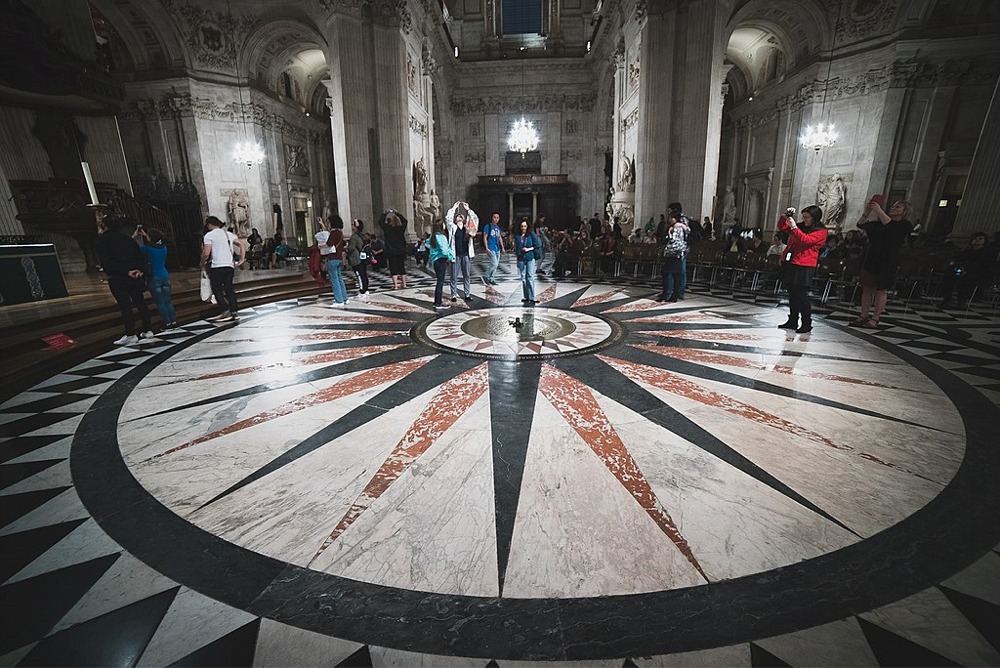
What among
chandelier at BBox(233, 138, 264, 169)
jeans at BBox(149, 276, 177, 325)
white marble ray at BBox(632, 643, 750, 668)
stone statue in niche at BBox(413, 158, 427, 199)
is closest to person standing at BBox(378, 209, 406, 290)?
jeans at BBox(149, 276, 177, 325)

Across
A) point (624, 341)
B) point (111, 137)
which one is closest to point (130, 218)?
point (111, 137)

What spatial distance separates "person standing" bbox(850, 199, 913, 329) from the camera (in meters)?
5.35

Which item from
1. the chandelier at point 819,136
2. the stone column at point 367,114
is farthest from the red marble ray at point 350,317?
the chandelier at point 819,136

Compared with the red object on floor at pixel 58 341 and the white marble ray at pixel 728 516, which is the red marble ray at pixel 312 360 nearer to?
the red object on floor at pixel 58 341

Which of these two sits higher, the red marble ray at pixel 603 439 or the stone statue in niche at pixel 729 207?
the stone statue in niche at pixel 729 207

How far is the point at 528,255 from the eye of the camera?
24.5 feet

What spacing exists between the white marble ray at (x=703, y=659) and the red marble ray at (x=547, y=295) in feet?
22.5

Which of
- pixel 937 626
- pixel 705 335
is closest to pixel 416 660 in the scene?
pixel 937 626

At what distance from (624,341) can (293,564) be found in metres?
4.39

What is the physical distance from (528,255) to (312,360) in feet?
13.6

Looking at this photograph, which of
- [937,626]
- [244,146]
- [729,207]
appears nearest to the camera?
[937,626]

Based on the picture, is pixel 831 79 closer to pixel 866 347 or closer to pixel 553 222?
pixel 553 222

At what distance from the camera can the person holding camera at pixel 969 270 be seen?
7.16 meters

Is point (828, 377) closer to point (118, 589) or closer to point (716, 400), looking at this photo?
point (716, 400)
